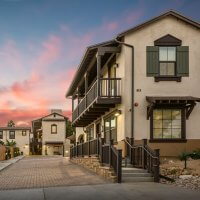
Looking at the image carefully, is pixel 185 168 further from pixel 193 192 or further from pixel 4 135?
pixel 4 135

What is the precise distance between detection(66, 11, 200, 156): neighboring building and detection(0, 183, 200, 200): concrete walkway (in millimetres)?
7919

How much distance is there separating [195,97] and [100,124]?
9.24m

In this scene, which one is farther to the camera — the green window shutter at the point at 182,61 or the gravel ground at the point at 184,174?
the green window shutter at the point at 182,61

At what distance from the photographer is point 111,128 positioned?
25.6 m

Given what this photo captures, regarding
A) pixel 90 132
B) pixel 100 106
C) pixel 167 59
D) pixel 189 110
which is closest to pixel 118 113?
pixel 100 106

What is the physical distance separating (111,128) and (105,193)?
1315 centimetres

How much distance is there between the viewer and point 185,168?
55.8ft

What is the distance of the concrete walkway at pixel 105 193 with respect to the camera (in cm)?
1178

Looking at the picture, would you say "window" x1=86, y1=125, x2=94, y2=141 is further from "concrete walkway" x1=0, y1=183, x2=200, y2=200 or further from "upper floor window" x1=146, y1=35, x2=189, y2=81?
"concrete walkway" x1=0, y1=183, x2=200, y2=200

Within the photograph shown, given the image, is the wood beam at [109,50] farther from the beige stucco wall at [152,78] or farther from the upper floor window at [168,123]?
the upper floor window at [168,123]

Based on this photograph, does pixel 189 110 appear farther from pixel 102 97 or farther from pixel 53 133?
pixel 53 133

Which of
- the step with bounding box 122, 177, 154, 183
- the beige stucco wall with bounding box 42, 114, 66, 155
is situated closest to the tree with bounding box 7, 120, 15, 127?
the beige stucco wall with bounding box 42, 114, 66, 155

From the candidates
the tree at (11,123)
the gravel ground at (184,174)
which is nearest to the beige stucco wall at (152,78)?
the gravel ground at (184,174)

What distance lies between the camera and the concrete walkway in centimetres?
1178
